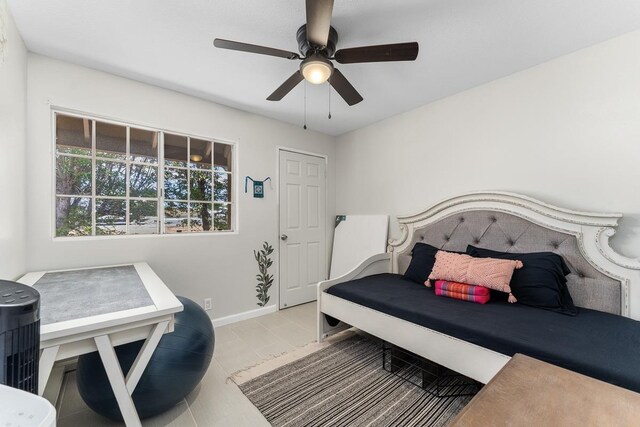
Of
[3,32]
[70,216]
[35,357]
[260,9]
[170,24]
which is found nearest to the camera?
[35,357]

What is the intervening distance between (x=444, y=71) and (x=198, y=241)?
8.90 ft

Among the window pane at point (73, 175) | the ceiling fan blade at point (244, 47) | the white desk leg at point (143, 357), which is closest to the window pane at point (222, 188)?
the window pane at point (73, 175)

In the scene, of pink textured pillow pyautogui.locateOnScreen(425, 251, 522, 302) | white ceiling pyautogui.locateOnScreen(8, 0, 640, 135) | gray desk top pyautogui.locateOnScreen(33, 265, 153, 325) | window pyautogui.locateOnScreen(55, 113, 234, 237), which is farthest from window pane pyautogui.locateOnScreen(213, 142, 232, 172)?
pink textured pillow pyautogui.locateOnScreen(425, 251, 522, 302)

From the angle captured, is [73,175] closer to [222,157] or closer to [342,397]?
[222,157]

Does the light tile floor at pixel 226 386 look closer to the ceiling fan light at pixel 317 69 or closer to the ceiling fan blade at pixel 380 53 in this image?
the ceiling fan light at pixel 317 69

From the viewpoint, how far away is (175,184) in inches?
104

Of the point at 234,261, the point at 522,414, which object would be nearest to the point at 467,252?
the point at 522,414

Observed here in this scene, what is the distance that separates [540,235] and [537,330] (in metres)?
0.91

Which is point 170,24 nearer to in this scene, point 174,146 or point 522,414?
point 174,146

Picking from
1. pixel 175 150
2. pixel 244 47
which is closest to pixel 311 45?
pixel 244 47

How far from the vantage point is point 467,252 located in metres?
2.27

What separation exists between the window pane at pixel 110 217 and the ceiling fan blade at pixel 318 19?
2126 millimetres

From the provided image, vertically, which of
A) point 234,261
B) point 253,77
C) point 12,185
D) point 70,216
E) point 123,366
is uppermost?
point 253,77

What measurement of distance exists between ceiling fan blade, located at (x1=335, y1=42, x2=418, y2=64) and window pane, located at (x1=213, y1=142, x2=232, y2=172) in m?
1.79
